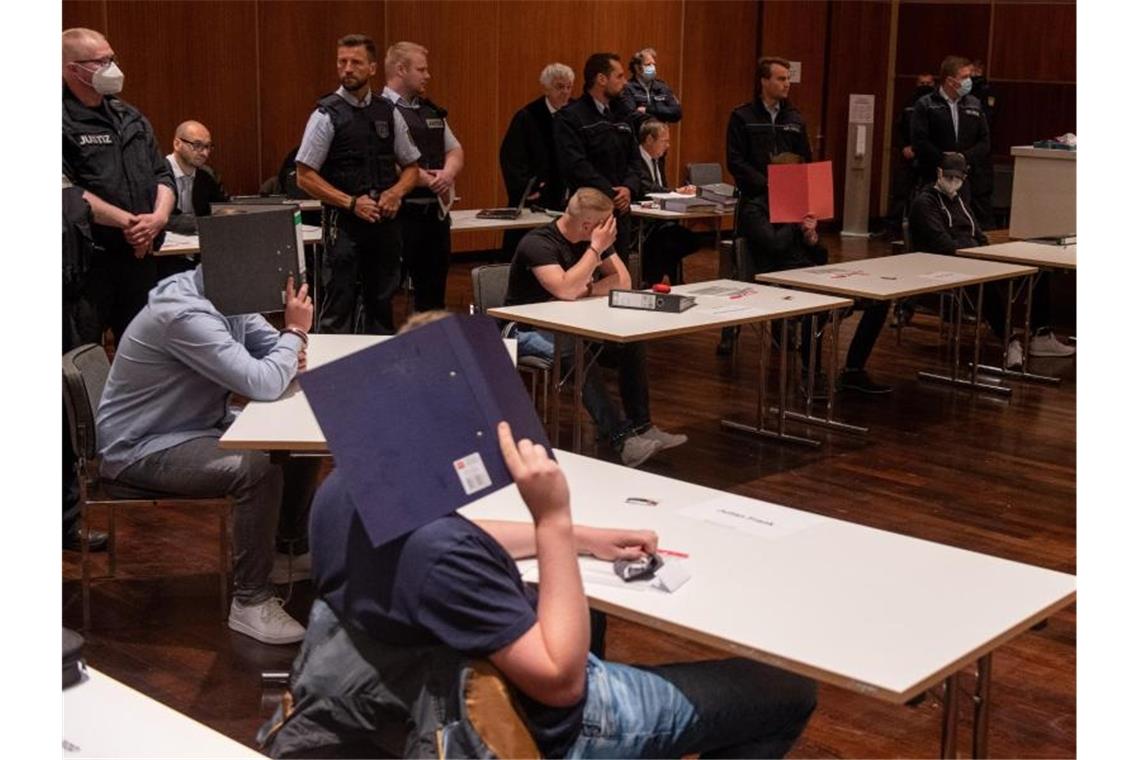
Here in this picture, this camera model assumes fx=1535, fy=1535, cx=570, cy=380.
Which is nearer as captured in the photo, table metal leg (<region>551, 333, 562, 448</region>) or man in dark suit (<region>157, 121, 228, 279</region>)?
table metal leg (<region>551, 333, 562, 448</region>)

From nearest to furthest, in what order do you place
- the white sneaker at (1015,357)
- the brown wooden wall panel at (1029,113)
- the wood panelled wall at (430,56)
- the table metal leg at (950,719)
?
the table metal leg at (950,719) → the white sneaker at (1015,357) → the wood panelled wall at (430,56) → the brown wooden wall panel at (1029,113)

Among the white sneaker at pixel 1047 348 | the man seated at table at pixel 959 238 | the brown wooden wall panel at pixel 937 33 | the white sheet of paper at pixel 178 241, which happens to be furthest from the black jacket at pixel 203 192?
the brown wooden wall panel at pixel 937 33

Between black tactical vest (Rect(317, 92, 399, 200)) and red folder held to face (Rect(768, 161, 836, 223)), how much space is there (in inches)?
72.0

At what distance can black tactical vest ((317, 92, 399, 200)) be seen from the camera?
708cm

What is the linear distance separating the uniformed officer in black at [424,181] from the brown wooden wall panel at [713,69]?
573 centimetres

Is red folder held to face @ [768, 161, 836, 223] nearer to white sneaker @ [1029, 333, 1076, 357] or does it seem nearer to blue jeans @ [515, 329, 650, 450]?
blue jeans @ [515, 329, 650, 450]

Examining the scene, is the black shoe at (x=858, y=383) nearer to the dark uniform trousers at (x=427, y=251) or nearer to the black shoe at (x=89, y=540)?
the dark uniform trousers at (x=427, y=251)

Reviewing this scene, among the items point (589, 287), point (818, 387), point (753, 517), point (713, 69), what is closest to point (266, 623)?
point (753, 517)

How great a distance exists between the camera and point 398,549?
7.37 ft

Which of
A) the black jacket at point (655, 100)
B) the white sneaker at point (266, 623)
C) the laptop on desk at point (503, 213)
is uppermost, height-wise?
the black jacket at point (655, 100)

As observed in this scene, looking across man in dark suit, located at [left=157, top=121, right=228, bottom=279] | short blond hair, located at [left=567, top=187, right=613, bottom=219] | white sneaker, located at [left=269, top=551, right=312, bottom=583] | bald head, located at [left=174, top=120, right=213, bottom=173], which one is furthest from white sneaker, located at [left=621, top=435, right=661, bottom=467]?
bald head, located at [left=174, top=120, right=213, bottom=173]

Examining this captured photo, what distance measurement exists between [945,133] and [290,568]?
6987mm

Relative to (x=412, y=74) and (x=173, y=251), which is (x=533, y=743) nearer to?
(x=173, y=251)

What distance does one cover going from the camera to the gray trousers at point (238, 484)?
409cm
